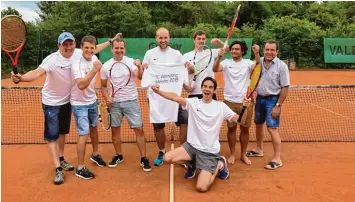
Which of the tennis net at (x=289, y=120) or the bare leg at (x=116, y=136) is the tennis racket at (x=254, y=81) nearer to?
the bare leg at (x=116, y=136)


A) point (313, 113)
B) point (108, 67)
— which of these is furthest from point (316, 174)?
point (313, 113)

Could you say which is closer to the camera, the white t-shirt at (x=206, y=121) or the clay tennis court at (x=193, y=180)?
the clay tennis court at (x=193, y=180)

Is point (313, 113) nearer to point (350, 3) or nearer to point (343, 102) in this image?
point (343, 102)

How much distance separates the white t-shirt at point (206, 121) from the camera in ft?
13.7

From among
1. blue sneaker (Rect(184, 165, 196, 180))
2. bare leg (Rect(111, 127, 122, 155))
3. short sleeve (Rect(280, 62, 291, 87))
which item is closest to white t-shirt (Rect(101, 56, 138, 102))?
bare leg (Rect(111, 127, 122, 155))

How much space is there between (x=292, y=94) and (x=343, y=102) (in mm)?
2045

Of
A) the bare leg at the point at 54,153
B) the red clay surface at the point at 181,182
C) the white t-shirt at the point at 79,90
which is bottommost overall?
the red clay surface at the point at 181,182

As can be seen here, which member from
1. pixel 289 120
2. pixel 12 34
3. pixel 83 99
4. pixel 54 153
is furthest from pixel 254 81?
pixel 289 120

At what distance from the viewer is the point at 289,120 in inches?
310

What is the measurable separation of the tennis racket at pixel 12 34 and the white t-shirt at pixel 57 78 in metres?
0.35

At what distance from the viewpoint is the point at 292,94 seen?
39.0ft

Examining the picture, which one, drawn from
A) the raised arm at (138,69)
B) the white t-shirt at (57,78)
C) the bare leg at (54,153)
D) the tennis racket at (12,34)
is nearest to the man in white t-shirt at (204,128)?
the raised arm at (138,69)

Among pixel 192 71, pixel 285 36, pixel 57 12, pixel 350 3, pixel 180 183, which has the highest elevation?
pixel 350 3

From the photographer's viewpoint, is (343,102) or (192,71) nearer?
(192,71)
